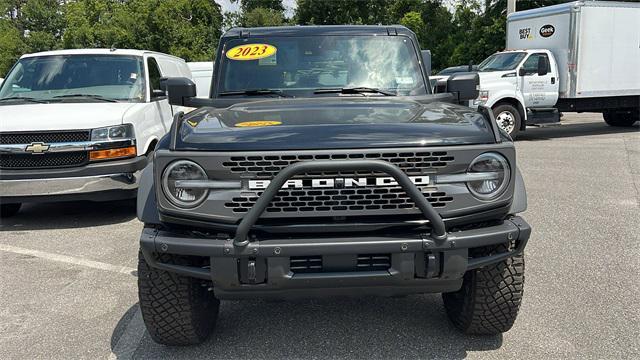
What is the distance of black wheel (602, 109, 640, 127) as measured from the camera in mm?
16125

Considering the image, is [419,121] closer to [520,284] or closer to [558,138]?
[520,284]

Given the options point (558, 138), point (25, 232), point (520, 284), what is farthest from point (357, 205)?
point (558, 138)

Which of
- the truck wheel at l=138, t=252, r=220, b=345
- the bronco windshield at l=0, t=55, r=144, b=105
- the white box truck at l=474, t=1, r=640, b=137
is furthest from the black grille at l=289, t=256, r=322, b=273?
the white box truck at l=474, t=1, r=640, b=137

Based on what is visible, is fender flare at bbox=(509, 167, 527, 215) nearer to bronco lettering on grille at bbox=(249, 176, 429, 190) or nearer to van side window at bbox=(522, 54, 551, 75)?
bronco lettering on grille at bbox=(249, 176, 429, 190)

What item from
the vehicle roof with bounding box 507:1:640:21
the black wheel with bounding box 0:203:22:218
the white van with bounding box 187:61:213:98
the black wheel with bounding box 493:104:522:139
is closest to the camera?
the black wheel with bounding box 0:203:22:218

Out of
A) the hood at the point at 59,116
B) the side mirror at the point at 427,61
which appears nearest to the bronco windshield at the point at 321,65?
the side mirror at the point at 427,61

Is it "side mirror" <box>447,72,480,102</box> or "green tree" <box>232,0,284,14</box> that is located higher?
"green tree" <box>232,0,284,14</box>

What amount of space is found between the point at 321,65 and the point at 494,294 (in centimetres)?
209

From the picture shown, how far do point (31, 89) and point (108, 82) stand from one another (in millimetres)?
909

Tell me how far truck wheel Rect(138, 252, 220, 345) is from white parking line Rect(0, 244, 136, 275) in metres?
1.71

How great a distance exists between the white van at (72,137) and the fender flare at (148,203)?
3197 mm

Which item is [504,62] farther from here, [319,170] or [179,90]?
[319,170]

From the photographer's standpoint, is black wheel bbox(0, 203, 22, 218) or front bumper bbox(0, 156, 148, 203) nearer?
front bumper bbox(0, 156, 148, 203)

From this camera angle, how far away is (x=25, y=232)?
20.5 ft
